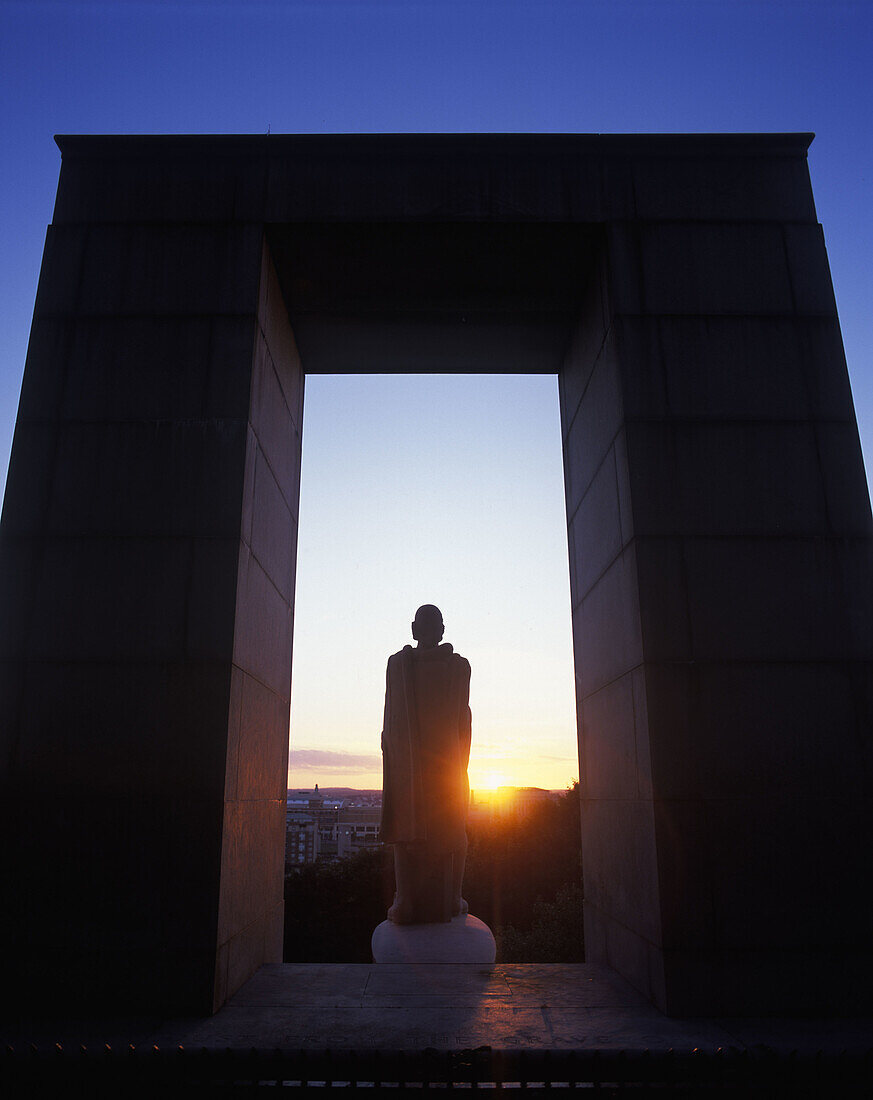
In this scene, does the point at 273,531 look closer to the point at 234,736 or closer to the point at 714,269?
the point at 234,736

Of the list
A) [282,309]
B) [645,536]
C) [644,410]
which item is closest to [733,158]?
[644,410]

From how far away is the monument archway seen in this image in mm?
5570

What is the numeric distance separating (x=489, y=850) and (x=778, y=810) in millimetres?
37436

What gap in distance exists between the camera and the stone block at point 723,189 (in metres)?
7.18

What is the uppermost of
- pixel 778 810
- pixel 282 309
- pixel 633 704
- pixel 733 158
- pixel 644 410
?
pixel 733 158

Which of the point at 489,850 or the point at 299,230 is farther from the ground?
the point at 299,230

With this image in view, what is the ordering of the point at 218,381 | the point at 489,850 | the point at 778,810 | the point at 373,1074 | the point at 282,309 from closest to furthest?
the point at 373,1074 < the point at 778,810 < the point at 218,381 < the point at 282,309 < the point at 489,850

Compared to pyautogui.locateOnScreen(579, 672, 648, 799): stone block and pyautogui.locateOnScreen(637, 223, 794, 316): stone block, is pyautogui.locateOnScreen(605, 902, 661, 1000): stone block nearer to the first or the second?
pyautogui.locateOnScreen(579, 672, 648, 799): stone block

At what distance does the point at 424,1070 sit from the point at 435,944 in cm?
401

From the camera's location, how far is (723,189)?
727 cm

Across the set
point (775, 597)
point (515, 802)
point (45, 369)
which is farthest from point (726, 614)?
point (515, 802)

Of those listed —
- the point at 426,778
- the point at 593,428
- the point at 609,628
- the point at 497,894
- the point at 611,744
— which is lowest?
the point at 497,894

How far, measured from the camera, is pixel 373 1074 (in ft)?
10.6

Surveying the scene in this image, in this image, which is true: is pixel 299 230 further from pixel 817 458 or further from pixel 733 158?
pixel 817 458
